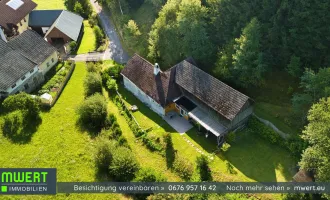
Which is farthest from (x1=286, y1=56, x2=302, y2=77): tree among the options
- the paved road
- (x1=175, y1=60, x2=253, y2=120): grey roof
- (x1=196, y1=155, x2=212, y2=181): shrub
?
the paved road

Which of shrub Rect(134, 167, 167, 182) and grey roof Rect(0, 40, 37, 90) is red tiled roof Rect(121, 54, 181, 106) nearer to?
shrub Rect(134, 167, 167, 182)

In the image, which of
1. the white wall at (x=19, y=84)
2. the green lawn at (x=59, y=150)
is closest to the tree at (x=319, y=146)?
the green lawn at (x=59, y=150)

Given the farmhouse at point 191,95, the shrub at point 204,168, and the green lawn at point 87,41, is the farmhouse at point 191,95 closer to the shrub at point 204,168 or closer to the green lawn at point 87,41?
the shrub at point 204,168

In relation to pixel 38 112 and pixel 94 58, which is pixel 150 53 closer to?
pixel 94 58

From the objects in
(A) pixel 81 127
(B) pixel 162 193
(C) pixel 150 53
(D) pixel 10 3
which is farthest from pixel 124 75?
(D) pixel 10 3

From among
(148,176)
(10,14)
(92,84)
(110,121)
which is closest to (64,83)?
(92,84)
